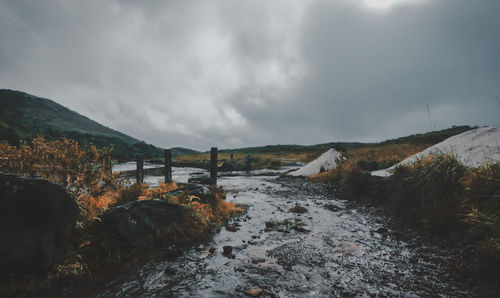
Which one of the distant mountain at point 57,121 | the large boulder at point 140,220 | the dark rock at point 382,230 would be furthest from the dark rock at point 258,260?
the distant mountain at point 57,121

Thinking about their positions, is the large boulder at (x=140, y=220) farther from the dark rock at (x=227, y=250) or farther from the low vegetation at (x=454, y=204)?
the low vegetation at (x=454, y=204)

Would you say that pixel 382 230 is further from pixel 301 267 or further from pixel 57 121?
pixel 57 121

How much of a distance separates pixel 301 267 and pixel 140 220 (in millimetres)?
4347

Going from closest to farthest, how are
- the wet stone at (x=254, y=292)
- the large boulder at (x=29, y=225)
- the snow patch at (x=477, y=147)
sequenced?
the large boulder at (x=29, y=225) → the wet stone at (x=254, y=292) → the snow patch at (x=477, y=147)

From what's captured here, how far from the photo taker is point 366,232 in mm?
6762

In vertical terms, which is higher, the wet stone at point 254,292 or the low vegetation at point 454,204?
the low vegetation at point 454,204

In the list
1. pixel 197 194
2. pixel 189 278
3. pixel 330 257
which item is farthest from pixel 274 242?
pixel 197 194

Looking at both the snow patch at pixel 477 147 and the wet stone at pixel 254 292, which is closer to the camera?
the wet stone at pixel 254 292

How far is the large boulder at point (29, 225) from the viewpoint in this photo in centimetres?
345

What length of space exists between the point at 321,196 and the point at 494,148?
308 inches

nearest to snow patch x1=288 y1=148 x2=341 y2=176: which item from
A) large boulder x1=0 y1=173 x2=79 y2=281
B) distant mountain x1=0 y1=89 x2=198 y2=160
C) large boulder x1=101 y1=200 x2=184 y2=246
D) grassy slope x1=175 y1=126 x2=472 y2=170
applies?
grassy slope x1=175 y1=126 x2=472 y2=170

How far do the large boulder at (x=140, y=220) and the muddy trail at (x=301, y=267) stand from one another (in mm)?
1046

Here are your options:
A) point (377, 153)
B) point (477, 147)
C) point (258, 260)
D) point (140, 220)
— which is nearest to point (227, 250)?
point (258, 260)

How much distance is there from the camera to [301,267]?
4609 millimetres
